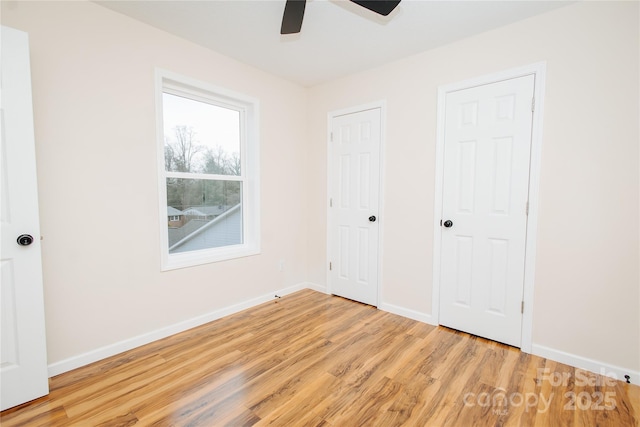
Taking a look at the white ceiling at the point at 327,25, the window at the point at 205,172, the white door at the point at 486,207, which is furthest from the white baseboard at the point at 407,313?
the white ceiling at the point at 327,25

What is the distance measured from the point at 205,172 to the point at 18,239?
59.2 inches

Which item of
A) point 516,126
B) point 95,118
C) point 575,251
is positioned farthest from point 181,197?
point 575,251

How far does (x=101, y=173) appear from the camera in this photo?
218cm

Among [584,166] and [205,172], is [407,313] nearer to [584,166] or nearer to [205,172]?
[584,166]

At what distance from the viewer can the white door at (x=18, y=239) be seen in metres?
1.64

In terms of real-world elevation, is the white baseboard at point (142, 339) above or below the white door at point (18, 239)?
below

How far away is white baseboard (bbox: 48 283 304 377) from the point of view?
2045 mm

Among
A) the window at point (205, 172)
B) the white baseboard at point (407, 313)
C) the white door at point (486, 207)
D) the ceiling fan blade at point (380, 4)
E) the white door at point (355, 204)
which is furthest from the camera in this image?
the white door at point (355, 204)

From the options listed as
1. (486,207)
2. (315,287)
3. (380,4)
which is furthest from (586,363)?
(380,4)

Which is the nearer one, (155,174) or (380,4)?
(380,4)

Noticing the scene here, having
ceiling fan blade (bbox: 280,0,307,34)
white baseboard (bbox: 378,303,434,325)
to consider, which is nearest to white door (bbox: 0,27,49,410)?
ceiling fan blade (bbox: 280,0,307,34)

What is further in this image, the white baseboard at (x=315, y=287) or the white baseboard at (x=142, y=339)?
the white baseboard at (x=315, y=287)

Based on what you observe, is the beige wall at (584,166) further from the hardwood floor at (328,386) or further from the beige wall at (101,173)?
the beige wall at (101,173)

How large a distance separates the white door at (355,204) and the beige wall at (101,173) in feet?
4.75
